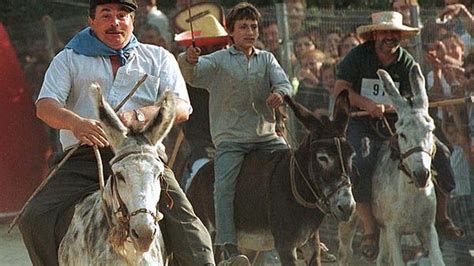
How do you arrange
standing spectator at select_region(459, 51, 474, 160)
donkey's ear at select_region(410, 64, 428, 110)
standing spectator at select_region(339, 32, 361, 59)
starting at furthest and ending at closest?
standing spectator at select_region(339, 32, 361, 59)
standing spectator at select_region(459, 51, 474, 160)
donkey's ear at select_region(410, 64, 428, 110)

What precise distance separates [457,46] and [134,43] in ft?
19.1

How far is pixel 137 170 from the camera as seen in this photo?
6.81 m

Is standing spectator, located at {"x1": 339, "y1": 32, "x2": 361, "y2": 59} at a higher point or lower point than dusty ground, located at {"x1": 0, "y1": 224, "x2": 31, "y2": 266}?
higher

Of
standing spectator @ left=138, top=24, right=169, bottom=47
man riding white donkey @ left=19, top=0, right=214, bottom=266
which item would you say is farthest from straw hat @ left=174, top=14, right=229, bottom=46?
man riding white donkey @ left=19, top=0, right=214, bottom=266

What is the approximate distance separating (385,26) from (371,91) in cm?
56

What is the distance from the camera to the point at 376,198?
37.6 ft

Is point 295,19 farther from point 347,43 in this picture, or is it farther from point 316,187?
point 316,187

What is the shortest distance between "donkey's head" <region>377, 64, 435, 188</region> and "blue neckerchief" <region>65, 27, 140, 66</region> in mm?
3550

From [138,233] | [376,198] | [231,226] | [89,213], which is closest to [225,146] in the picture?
[231,226]

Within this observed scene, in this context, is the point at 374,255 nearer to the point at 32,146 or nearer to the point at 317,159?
the point at 317,159

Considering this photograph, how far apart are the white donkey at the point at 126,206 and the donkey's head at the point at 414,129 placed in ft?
12.4

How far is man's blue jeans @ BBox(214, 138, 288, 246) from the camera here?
11.0m

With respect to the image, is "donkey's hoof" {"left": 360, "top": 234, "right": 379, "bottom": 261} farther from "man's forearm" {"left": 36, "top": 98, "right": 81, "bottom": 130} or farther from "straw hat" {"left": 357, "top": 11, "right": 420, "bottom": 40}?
"man's forearm" {"left": 36, "top": 98, "right": 81, "bottom": 130}

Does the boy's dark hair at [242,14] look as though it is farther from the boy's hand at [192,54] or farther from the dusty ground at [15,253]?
the dusty ground at [15,253]
